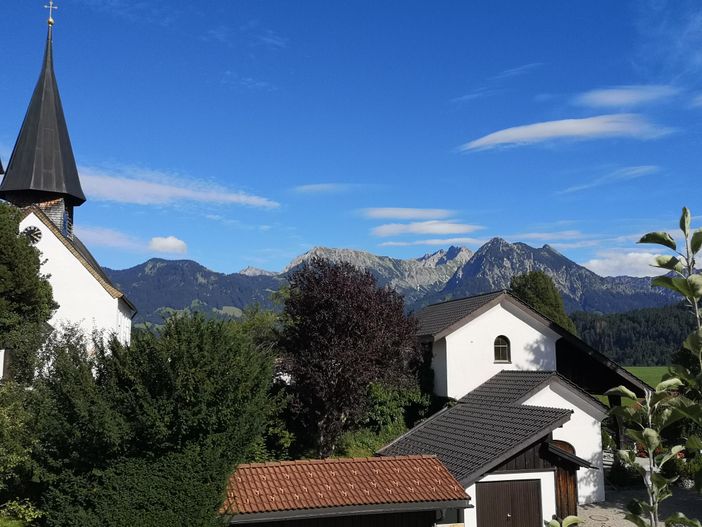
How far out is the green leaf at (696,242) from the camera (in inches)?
138

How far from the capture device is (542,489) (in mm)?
16688

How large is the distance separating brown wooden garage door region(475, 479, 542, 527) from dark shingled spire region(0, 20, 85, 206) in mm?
25565

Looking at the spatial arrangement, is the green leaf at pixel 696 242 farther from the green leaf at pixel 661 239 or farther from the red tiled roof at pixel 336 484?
the red tiled roof at pixel 336 484

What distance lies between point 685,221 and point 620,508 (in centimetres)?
1903

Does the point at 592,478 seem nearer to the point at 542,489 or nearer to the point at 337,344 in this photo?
the point at 542,489

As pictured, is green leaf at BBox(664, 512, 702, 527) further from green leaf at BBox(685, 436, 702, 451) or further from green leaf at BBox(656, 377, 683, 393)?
green leaf at BBox(656, 377, 683, 393)

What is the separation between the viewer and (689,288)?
3.45m

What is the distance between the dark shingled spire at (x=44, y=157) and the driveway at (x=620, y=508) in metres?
27.6

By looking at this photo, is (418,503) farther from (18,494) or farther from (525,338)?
(525,338)

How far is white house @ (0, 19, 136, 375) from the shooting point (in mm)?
28766

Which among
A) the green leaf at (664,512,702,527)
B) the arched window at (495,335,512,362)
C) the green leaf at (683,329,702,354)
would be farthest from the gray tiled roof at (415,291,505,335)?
the green leaf at (683,329,702,354)

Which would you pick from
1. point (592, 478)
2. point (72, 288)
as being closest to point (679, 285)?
point (592, 478)

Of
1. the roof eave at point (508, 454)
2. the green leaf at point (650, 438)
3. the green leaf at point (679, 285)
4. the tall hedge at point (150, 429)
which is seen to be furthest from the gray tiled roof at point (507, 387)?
the green leaf at point (679, 285)

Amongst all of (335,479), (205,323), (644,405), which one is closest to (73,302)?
(205,323)
